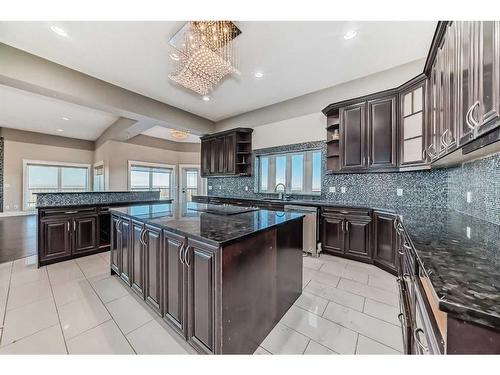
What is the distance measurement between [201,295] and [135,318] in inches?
38.1

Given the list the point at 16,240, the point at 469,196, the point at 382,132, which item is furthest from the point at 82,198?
the point at 469,196

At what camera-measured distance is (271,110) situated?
4.63m

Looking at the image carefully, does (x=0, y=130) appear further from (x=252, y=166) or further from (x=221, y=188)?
(x=252, y=166)

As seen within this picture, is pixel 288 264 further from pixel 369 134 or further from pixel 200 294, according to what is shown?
pixel 369 134

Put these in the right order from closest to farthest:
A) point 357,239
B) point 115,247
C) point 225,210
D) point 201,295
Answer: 1. point 201,295
2. point 225,210
3. point 115,247
4. point 357,239

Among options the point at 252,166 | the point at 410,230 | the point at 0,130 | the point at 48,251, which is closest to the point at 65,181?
the point at 0,130

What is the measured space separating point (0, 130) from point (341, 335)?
436 inches

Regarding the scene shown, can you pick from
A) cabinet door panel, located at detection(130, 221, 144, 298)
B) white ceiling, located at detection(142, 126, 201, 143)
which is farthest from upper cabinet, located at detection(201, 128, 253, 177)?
cabinet door panel, located at detection(130, 221, 144, 298)

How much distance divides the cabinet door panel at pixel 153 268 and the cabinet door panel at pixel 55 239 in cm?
229

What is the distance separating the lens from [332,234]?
3338 mm

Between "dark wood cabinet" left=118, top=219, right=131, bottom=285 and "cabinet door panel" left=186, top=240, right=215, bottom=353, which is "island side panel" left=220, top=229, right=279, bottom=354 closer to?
"cabinet door panel" left=186, top=240, right=215, bottom=353

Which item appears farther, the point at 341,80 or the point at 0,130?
the point at 0,130

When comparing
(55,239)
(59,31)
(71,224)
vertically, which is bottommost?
(55,239)
